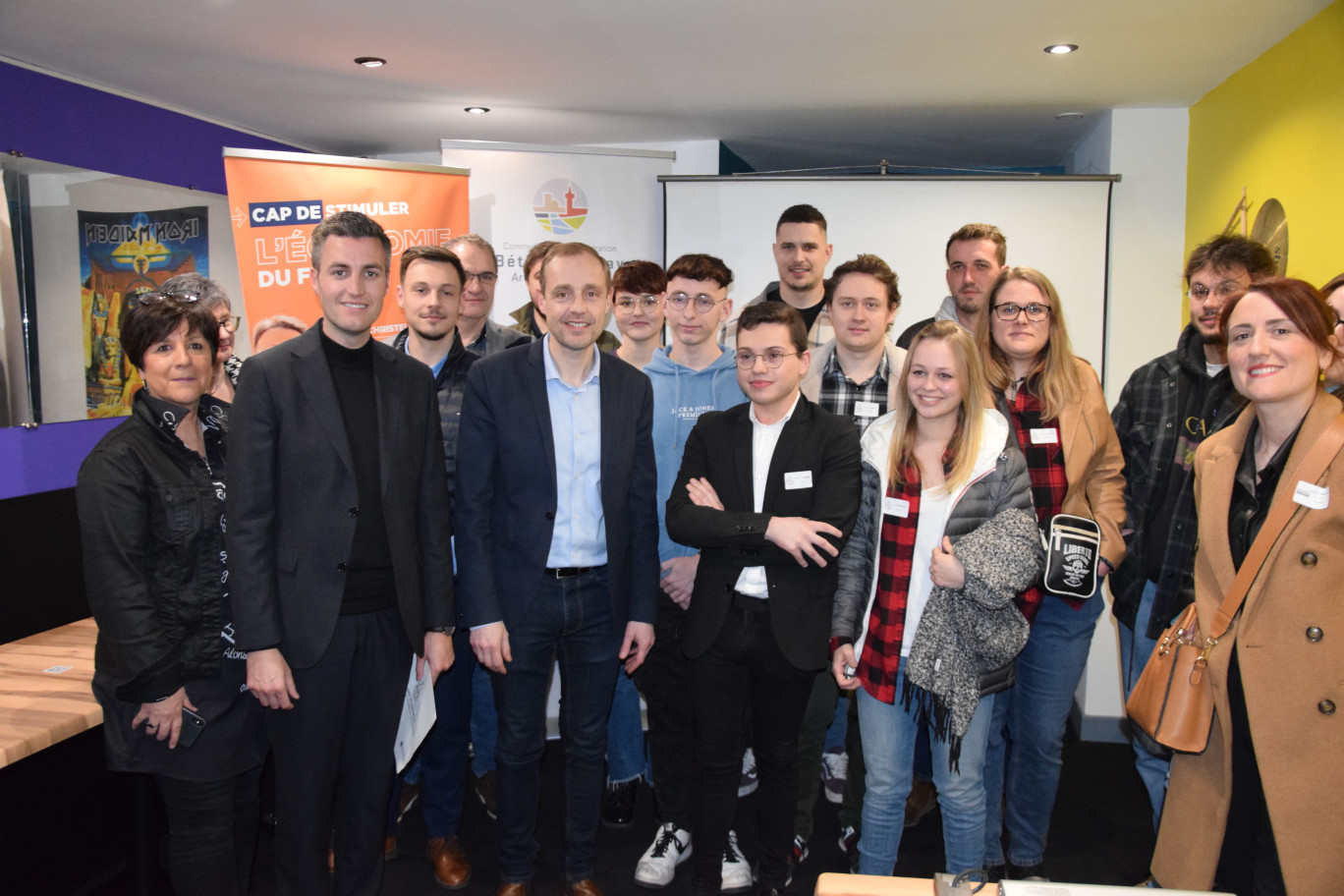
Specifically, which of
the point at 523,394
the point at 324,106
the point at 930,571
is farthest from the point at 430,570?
the point at 324,106

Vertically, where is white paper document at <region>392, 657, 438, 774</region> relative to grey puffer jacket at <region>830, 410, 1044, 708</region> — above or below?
below

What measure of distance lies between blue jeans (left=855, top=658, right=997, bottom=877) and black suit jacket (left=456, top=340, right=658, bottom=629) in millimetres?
750

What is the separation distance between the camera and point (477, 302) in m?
3.29

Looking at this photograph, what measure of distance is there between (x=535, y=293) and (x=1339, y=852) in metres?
2.86

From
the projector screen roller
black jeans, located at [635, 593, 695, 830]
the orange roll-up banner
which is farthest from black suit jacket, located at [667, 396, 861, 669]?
the projector screen roller


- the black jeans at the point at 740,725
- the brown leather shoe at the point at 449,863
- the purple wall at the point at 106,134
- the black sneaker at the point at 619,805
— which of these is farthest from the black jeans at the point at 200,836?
the purple wall at the point at 106,134

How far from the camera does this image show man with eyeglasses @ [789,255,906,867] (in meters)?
2.77

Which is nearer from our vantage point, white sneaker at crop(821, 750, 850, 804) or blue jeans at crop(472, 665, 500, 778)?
blue jeans at crop(472, 665, 500, 778)

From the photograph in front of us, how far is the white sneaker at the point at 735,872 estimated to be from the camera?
267 cm

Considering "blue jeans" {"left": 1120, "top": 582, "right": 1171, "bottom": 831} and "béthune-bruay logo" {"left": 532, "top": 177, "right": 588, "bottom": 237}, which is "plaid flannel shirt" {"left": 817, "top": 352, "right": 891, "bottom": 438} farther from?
"béthune-bruay logo" {"left": 532, "top": 177, "right": 588, "bottom": 237}

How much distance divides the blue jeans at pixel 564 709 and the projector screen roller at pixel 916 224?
3.05 meters

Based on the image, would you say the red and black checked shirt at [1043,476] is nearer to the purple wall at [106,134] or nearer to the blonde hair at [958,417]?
the blonde hair at [958,417]

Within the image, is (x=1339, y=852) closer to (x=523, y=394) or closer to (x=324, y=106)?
(x=523, y=394)

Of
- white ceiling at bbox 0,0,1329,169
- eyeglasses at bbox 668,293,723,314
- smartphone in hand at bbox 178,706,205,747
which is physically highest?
white ceiling at bbox 0,0,1329,169
